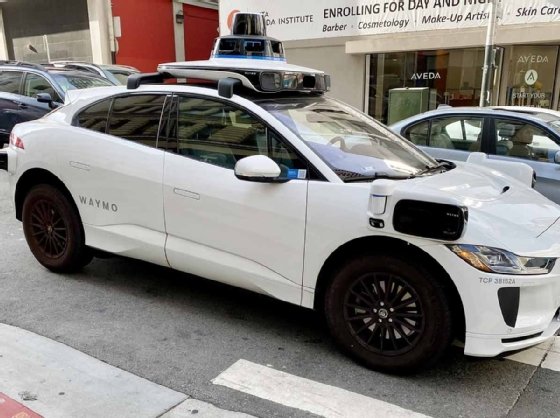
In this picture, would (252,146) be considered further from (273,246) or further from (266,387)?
(266,387)

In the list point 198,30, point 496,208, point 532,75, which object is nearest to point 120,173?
point 496,208

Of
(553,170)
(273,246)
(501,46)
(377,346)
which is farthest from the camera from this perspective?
(501,46)

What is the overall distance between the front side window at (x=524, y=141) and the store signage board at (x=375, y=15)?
5.43 m

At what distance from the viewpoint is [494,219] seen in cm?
293

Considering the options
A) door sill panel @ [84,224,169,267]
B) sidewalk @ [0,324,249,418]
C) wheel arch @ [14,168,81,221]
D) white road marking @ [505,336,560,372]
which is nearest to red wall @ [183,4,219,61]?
wheel arch @ [14,168,81,221]

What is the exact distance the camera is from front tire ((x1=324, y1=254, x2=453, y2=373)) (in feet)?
9.58

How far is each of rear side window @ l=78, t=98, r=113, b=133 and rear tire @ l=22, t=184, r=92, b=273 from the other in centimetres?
64

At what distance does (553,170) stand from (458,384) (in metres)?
3.49

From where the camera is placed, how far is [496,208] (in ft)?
10.0

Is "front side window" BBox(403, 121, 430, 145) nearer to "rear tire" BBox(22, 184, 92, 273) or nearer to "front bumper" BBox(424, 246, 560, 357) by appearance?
"front bumper" BBox(424, 246, 560, 357)

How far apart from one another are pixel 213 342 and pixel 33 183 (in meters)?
2.36

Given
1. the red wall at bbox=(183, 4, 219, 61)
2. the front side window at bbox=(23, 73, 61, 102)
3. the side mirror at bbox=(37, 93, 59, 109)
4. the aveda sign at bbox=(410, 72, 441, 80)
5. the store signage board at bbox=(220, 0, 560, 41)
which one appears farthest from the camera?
the red wall at bbox=(183, 4, 219, 61)

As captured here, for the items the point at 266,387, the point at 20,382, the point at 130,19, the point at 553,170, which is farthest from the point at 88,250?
A: the point at 130,19

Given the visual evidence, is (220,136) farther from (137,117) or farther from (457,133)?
(457,133)
